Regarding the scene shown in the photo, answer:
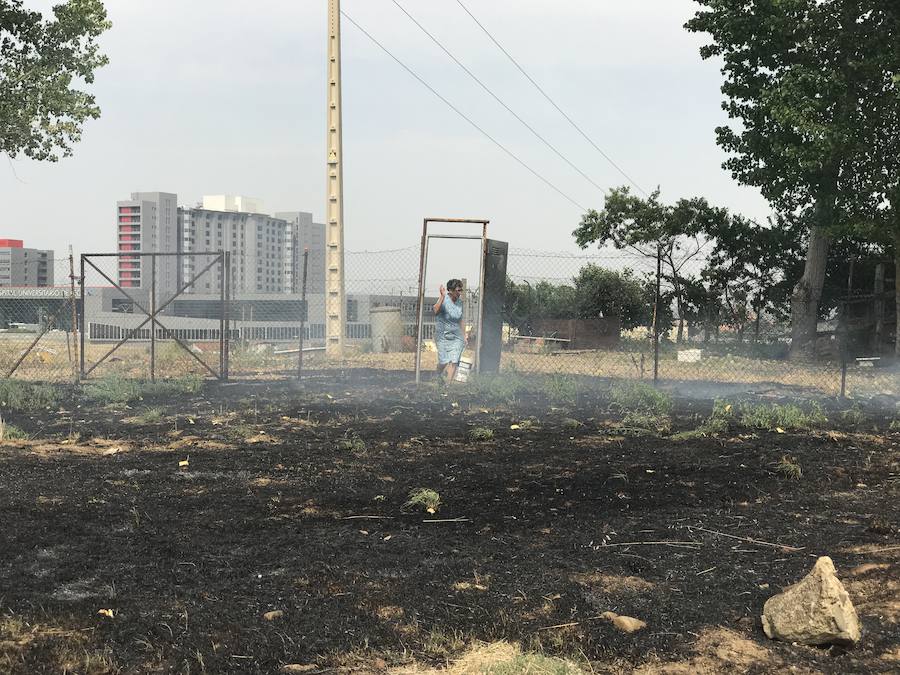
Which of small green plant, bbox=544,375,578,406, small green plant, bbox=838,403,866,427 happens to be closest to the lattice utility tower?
small green plant, bbox=544,375,578,406

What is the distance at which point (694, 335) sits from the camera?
2153cm

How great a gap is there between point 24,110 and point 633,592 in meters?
12.2

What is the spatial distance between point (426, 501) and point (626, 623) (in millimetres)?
2215

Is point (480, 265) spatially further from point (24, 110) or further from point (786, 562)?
point (786, 562)

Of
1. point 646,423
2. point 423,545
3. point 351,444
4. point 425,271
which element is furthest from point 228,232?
point 423,545

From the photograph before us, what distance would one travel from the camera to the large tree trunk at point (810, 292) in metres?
19.3

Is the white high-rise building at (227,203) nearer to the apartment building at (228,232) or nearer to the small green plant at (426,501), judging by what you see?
the apartment building at (228,232)

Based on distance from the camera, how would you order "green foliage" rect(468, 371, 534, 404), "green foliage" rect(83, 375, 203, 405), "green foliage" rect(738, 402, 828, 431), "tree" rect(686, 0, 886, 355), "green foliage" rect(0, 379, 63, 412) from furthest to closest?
1. "tree" rect(686, 0, 886, 355)
2. "green foliage" rect(468, 371, 534, 404)
3. "green foliage" rect(83, 375, 203, 405)
4. "green foliage" rect(0, 379, 63, 412)
5. "green foliage" rect(738, 402, 828, 431)

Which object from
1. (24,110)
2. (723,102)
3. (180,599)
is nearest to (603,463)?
(180,599)

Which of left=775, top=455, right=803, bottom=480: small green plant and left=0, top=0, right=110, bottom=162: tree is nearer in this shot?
left=775, top=455, right=803, bottom=480: small green plant

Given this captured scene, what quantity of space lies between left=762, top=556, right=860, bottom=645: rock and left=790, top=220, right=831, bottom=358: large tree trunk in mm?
17230

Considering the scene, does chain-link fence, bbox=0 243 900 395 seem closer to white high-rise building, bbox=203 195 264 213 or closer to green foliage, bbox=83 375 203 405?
green foliage, bbox=83 375 203 405

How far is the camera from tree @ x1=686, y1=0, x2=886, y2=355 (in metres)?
16.4

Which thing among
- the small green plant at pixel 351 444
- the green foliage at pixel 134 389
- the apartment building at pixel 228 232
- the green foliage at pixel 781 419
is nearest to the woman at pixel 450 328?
the green foliage at pixel 134 389
